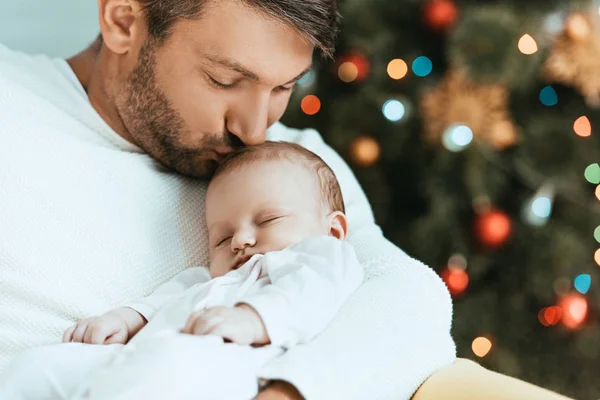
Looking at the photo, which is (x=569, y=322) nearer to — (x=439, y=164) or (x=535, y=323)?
(x=535, y=323)

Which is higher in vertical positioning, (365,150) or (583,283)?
(365,150)

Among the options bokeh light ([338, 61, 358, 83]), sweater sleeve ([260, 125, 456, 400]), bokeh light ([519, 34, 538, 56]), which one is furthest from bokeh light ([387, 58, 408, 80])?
sweater sleeve ([260, 125, 456, 400])

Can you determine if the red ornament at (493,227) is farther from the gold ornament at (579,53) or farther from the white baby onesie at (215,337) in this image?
the white baby onesie at (215,337)

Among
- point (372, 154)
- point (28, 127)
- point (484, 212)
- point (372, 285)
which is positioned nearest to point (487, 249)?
point (484, 212)

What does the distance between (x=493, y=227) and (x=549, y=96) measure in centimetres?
43

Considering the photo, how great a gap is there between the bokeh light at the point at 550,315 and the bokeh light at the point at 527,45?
79 cm

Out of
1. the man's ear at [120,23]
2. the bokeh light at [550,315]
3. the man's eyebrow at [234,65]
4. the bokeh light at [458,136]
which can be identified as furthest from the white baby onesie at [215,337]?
the bokeh light at [550,315]

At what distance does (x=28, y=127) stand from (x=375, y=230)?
71 cm

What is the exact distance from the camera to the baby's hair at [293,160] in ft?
4.47

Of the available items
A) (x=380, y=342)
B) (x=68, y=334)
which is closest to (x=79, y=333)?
(x=68, y=334)

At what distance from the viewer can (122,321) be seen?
118cm

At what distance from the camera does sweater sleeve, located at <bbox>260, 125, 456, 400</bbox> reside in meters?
1.04

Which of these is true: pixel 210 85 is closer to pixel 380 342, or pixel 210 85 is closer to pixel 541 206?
pixel 380 342

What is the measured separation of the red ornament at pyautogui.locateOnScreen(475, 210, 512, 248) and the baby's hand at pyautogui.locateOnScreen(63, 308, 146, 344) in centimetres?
A: 128
